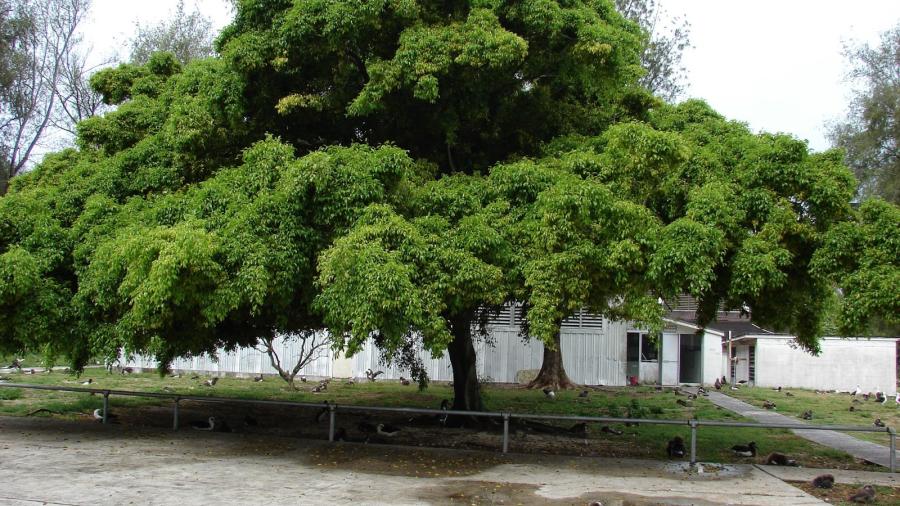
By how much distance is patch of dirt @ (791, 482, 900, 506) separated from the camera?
9570 mm

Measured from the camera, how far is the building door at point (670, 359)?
32375mm

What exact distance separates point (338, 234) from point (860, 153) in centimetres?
2563

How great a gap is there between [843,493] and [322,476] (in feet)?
23.1

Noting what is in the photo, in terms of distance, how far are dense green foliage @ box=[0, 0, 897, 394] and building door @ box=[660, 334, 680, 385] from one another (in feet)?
62.2

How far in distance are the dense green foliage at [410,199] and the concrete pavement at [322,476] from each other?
1.78 meters

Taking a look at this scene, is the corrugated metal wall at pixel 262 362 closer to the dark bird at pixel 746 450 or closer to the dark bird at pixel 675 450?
the dark bird at pixel 675 450

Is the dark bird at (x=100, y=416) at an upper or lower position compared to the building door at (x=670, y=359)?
lower

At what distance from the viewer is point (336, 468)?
36.6 ft

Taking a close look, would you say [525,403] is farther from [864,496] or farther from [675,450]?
[864,496]

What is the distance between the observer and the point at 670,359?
32.5 meters

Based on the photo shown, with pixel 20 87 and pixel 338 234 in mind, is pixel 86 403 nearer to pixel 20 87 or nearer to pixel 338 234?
pixel 338 234

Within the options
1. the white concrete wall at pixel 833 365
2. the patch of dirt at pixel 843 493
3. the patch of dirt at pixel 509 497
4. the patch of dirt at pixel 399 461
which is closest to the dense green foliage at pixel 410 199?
the patch of dirt at pixel 509 497

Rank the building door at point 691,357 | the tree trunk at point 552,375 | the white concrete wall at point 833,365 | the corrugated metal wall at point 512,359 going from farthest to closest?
the building door at point 691,357
the white concrete wall at point 833,365
the corrugated metal wall at point 512,359
the tree trunk at point 552,375

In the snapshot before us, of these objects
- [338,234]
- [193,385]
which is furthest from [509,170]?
[193,385]
